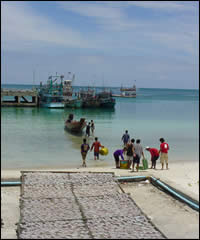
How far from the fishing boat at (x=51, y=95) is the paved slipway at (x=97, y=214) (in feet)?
157

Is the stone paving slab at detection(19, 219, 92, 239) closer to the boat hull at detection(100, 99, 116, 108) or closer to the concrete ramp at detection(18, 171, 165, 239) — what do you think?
the concrete ramp at detection(18, 171, 165, 239)

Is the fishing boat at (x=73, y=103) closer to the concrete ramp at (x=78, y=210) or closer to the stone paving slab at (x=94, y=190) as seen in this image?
the concrete ramp at (x=78, y=210)

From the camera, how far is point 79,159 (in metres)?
17.0

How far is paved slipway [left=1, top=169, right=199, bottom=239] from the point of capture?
553cm

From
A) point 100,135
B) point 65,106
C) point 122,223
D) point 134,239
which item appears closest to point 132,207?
point 122,223

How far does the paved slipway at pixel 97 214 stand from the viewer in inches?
218

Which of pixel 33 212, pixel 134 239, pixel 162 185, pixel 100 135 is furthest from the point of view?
pixel 100 135

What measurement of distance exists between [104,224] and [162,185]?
159 inches

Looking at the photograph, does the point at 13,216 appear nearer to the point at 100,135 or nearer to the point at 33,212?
the point at 33,212

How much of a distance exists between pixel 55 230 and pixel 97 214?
845mm

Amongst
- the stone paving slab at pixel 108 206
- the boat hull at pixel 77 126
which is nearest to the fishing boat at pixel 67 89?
the boat hull at pixel 77 126

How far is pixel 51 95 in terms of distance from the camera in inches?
2362

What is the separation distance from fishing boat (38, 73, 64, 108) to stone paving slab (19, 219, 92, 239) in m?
50.6

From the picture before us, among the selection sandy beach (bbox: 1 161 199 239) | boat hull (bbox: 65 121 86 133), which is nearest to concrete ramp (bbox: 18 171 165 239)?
sandy beach (bbox: 1 161 199 239)
